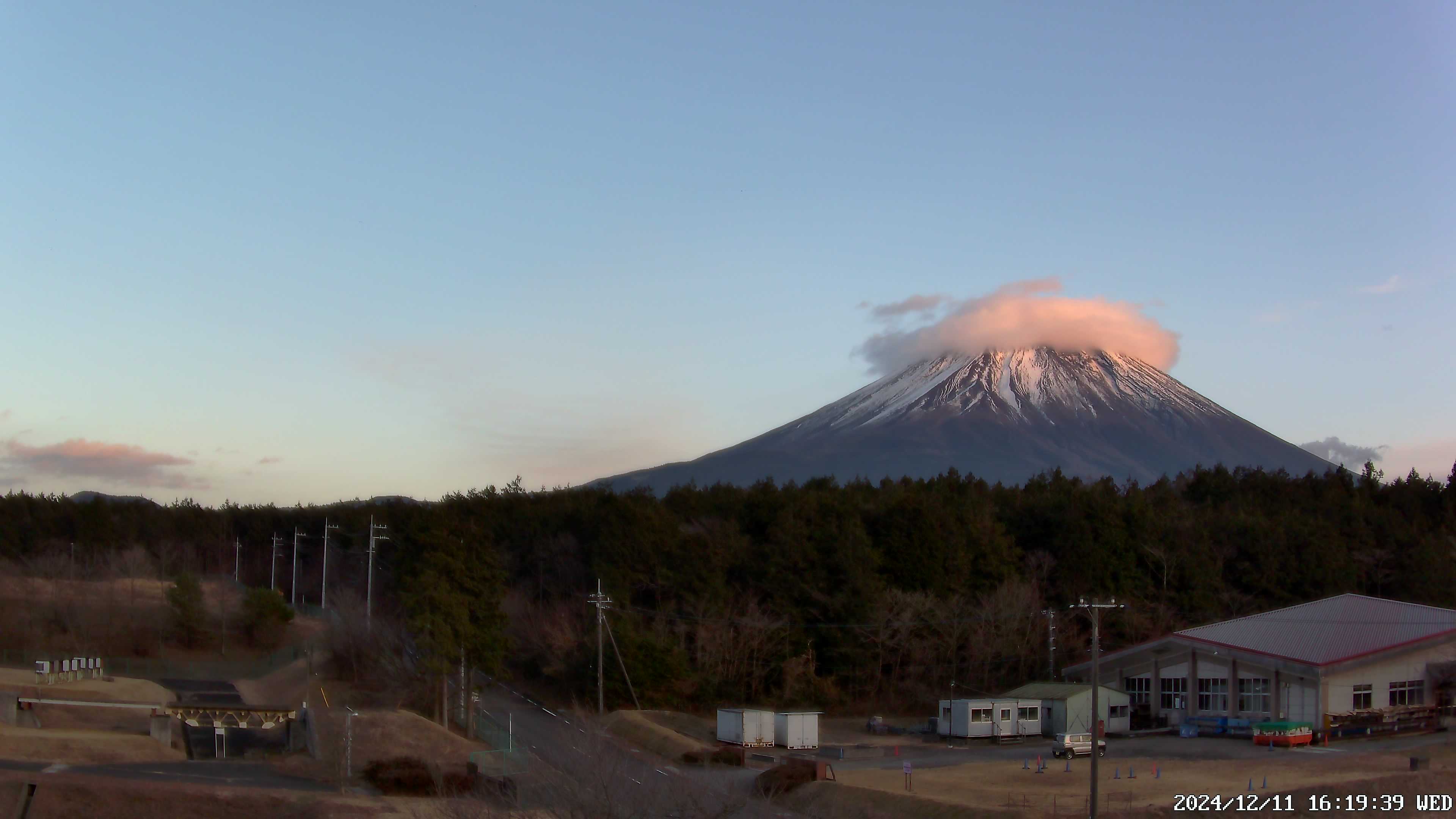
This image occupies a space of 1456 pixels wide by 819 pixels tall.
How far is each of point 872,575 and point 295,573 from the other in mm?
40494

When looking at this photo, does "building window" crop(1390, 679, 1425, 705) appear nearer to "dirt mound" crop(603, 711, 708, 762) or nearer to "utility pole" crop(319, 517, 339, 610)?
"dirt mound" crop(603, 711, 708, 762)

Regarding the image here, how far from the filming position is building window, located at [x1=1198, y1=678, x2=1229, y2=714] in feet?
145

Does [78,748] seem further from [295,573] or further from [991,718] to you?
[295,573]

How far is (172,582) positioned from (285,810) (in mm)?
53312

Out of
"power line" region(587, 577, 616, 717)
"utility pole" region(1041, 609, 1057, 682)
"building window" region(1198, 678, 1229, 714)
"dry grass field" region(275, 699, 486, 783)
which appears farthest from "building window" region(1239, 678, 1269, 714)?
"dry grass field" region(275, 699, 486, 783)

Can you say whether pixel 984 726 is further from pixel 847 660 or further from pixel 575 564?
pixel 575 564

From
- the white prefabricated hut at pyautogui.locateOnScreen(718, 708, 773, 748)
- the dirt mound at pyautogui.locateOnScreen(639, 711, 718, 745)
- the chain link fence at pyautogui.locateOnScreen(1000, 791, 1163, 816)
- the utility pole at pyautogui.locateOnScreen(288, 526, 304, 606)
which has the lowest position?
the dirt mound at pyautogui.locateOnScreen(639, 711, 718, 745)

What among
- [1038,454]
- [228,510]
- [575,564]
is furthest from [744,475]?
[575,564]

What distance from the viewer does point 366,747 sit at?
34.8m

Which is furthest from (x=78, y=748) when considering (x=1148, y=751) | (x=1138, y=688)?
(x=1138, y=688)

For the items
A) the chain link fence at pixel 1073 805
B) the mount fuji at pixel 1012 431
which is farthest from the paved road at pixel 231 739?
the mount fuji at pixel 1012 431

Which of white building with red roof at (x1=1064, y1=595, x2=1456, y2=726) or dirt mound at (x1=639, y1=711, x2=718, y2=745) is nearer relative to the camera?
white building with red roof at (x1=1064, y1=595, x2=1456, y2=726)

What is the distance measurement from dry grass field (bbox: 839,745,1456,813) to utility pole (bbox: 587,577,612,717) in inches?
418

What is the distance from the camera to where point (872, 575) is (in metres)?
55.7
